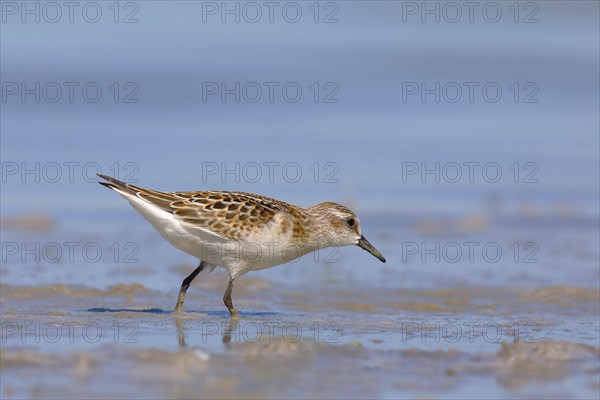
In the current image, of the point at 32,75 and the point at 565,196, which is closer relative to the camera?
the point at 565,196

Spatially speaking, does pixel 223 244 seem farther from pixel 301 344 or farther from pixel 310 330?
pixel 301 344

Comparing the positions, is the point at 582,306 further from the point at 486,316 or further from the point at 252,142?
the point at 252,142

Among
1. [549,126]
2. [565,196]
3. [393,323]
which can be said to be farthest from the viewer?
[549,126]

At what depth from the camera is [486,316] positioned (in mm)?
11078

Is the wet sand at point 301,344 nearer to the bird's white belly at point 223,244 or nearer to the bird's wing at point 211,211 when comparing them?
the bird's white belly at point 223,244

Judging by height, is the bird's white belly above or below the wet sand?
above

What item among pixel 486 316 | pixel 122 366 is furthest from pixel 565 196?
pixel 122 366

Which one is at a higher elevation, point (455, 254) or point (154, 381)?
point (455, 254)

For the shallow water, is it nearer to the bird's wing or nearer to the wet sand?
the wet sand

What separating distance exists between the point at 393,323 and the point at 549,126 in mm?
13600

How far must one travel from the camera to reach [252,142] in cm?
2062

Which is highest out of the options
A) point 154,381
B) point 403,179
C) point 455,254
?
point 403,179

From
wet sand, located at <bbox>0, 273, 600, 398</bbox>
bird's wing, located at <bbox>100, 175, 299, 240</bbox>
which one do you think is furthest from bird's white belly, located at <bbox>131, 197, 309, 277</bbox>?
wet sand, located at <bbox>0, 273, 600, 398</bbox>

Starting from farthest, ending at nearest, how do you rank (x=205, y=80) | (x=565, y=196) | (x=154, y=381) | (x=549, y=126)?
(x=205, y=80)
(x=549, y=126)
(x=565, y=196)
(x=154, y=381)
